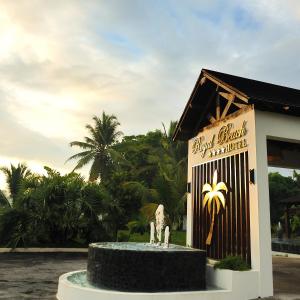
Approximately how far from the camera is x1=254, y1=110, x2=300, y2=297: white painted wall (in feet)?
32.2

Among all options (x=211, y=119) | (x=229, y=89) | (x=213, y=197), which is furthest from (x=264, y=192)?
(x=211, y=119)

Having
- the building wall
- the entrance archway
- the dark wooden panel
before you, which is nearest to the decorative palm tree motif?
the entrance archway

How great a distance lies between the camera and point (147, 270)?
29.7 feet

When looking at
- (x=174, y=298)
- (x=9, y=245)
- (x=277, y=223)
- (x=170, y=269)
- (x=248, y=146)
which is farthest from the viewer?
(x=277, y=223)

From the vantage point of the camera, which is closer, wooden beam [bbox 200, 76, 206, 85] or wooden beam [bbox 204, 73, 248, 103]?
wooden beam [bbox 204, 73, 248, 103]

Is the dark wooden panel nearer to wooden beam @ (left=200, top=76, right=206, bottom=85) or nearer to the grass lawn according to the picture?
wooden beam @ (left=200, top=76, right=206, bottom=85)

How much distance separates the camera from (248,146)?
10.9 metres

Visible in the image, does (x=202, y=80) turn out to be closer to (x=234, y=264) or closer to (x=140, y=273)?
(x=234, y=264)

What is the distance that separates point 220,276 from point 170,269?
173 cm

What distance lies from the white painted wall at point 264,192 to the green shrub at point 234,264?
300 millimetres

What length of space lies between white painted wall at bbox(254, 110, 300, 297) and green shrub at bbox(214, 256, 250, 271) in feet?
0.98

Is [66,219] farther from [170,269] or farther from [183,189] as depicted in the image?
[170,269]

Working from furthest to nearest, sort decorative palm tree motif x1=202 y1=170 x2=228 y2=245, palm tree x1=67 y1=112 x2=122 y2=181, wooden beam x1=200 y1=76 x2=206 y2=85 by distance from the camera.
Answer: palm tree x1=67 y1=112 x2=122 y2=181 < wooden beam x1=200 y1=76 x2=206 y2=85 < decorative palm tree motif x1=202 y1=170 x2=228 y2=245

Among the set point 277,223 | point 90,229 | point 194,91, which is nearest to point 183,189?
point 90,229
